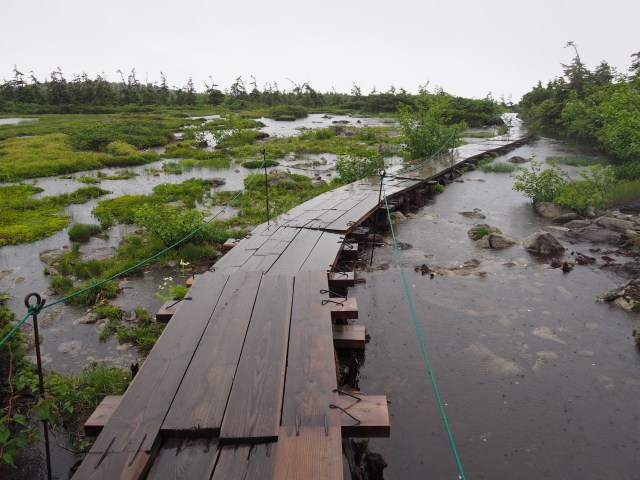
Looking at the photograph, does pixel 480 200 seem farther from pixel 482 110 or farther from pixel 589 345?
pixel 482 110

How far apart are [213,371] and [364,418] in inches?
52.5

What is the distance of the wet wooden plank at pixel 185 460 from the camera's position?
9.07ft

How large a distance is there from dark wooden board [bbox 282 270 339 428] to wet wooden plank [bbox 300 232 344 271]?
0.99m

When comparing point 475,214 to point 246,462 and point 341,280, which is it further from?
point 246,462

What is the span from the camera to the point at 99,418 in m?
3.33

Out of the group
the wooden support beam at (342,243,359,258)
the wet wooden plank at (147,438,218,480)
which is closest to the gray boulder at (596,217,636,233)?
the wooden support beam at (342,243,359,258)

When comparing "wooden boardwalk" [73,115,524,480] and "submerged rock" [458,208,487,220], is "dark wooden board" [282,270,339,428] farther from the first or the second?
"submerged rock" [458,208,487,220]

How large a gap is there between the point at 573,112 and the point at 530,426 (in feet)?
78.5

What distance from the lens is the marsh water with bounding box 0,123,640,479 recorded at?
14.1 feet

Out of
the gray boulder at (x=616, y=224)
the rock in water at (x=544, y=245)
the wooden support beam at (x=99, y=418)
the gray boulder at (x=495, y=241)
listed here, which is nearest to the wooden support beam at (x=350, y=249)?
the gray boulder at (x=495, y=241)

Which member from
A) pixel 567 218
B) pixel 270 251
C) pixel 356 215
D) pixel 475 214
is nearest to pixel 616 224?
pixel 567 218

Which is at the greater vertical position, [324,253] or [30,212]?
[324,253]

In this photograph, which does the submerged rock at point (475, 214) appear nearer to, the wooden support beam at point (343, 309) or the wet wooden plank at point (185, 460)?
the wooden support beam at point (343, 309)

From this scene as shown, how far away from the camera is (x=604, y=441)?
439 cm
